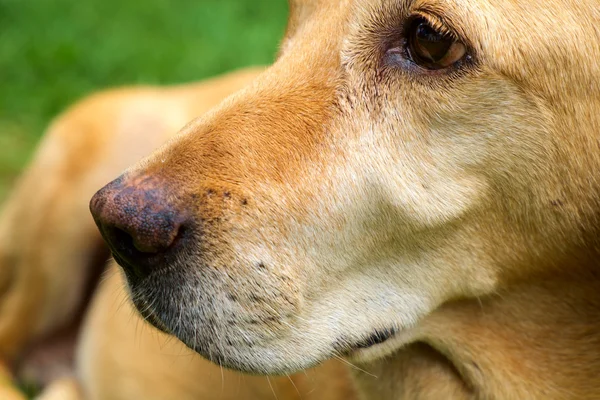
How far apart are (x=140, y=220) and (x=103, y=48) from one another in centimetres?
541

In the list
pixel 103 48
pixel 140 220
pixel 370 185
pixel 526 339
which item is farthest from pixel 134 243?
pixel 103 48

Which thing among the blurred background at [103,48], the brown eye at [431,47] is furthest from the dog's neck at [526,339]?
the blurred background at [103,48]

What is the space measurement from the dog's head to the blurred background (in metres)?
3.74

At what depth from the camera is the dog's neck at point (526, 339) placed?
8.58ft

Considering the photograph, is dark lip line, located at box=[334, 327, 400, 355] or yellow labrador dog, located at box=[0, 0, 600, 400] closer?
yellow labrador dog, located at box=[0, 0, 600, 400]

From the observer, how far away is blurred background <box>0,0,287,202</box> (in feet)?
21.3

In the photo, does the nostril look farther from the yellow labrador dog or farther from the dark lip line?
the dark lip line

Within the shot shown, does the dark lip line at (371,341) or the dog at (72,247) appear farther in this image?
the dog at (72,247)

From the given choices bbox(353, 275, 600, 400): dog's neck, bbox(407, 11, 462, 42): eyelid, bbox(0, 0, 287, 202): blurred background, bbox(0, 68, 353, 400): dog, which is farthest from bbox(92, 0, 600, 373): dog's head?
bbox(0, 0, 287, 202): blurred background

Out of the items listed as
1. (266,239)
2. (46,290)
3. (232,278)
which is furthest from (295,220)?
(46,290)

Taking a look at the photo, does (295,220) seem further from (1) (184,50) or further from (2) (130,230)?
(1) (184,50)

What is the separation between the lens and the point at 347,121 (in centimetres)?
241

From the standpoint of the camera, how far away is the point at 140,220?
7.34ft

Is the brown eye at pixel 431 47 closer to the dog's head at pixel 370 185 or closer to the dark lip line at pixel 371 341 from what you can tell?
the dog's head at pixel 370 185
